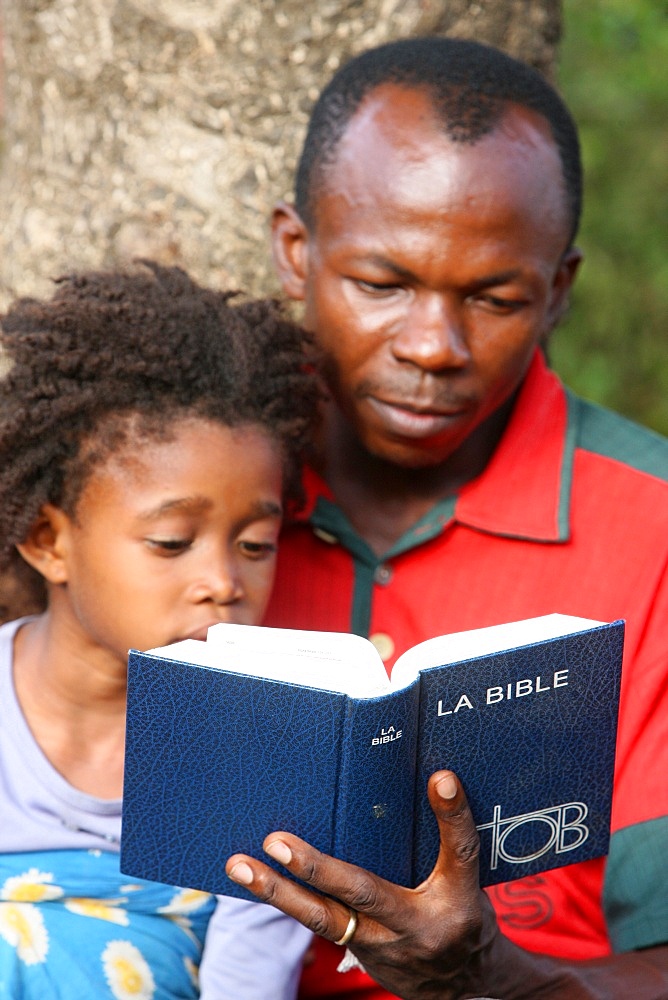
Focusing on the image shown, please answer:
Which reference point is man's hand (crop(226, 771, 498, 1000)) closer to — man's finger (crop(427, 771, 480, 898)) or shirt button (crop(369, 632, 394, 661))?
man's finger (crop(427, 771, 480, 898))

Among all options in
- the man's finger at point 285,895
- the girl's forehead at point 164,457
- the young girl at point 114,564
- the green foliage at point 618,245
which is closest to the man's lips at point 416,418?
the young girl at point 114,564

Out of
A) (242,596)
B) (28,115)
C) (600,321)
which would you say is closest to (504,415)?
(242,596)

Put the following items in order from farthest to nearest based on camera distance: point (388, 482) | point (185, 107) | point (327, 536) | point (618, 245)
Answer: point (618, 245), point (185, 107), point (388, 482), point (327, 536)

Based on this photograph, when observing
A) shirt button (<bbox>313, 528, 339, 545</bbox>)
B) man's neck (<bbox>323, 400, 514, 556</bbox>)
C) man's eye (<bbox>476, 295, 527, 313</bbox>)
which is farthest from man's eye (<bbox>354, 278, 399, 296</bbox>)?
shirt button (<bbox>313, 528, 339, 545</bbox>)

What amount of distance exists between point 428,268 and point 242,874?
3.98ft

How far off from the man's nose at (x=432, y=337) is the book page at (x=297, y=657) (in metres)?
0.83

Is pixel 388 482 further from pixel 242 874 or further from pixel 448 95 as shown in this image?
pixel 242 874

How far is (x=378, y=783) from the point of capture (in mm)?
1827

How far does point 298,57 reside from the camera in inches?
127

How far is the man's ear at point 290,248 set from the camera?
287cm

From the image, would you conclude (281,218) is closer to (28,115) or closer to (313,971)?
(28,115)

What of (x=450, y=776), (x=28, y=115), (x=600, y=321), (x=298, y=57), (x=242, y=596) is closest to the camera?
(x=450, y=776)

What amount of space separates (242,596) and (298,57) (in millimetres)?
1508

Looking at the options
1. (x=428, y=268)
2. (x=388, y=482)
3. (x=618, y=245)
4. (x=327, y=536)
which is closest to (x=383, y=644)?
(x=327, y=536)
